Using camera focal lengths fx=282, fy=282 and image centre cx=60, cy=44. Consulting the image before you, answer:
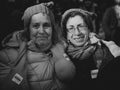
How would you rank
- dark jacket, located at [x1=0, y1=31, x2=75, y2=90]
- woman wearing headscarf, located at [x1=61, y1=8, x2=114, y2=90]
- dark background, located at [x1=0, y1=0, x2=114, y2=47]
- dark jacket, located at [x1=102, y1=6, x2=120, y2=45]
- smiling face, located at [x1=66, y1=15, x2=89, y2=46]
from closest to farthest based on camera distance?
dark jacket, located at [x1=0, y1=31, x2=75, y2=90], woman wearing headscarf, located at [x1=61, y1=8, x2=114, y2=90], smiling face, located at [x1=66, y1=15, x2=89, y2=46], dark background, located at [x1=0, y1=0, x2=114, y2=47], dark jacket, located at [x1=102, y1=6, x2=120, y2=45]

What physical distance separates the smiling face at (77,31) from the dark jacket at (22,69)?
0.19 m

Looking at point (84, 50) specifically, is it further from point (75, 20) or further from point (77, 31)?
point (75, 20)

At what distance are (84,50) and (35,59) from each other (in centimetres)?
54

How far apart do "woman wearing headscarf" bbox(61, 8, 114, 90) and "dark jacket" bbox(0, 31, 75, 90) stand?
145mm

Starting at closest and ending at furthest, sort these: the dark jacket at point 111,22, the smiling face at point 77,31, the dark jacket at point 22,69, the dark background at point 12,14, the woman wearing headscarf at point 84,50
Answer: the dark jacket at point 22,69 → the woman wearing headscarf at point 84,50 → the smiling face at point 77,31 → the dark background at point 12,14 → the dark jacket at point 111,22

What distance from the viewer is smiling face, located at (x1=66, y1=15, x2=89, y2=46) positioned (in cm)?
308

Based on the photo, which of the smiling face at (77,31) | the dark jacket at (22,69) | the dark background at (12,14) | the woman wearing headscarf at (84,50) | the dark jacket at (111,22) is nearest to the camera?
the dark jacket at (22,69)

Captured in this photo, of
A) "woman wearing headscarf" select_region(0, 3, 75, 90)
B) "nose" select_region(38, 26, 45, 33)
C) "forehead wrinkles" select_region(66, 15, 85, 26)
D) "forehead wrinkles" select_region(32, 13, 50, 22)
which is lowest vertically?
"woman wearing headscarf" select_region(0, 3, 75, 90)

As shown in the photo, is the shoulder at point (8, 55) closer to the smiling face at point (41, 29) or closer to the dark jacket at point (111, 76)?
the smiling face at point (41, 29)

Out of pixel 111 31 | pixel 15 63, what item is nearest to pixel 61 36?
pixel 15 63

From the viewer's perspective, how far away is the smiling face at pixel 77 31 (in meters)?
3.08

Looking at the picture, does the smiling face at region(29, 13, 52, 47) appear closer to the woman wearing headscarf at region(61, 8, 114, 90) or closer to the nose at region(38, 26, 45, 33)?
the nose at region(38, 26, 45, 33)

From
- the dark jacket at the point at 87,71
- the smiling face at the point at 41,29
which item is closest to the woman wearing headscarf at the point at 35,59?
the smiling face at the point at 41,29

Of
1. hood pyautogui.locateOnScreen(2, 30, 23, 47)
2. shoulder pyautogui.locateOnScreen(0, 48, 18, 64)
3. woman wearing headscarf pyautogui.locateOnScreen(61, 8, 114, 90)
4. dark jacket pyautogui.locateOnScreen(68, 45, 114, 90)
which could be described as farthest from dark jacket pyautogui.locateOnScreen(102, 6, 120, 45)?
shoulder pyautogui.locateOnScreen(0, 48, 18, 64)
